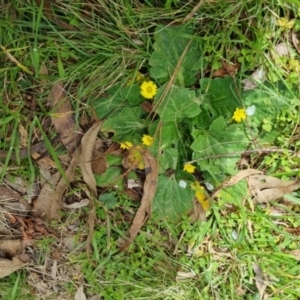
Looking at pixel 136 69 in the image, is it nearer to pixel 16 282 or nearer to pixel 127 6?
pixel 127 6

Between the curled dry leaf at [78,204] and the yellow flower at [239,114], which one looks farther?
the curled dry leaf at [78,204]

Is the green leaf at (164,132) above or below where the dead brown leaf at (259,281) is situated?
above

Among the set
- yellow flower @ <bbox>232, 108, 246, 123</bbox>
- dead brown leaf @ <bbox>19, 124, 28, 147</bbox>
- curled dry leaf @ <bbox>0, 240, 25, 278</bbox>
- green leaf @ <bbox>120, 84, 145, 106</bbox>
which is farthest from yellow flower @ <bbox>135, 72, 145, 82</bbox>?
curled dry leaf @ <bbox>0, 240, 25, 278</bbox>

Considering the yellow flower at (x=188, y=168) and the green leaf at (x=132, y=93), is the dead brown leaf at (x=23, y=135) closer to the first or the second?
the green leaf at (x=132, y=93)

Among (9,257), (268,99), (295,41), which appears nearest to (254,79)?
(268,99)

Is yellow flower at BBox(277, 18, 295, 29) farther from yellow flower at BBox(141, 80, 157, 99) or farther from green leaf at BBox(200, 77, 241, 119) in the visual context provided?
yellow flower at BBox(141, 80, 157, 99)

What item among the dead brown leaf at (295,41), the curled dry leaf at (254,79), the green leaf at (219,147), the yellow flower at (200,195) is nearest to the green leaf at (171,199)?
the yellow flower at (200,195)

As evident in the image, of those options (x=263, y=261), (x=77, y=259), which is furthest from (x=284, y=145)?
(x=77, y=259)
